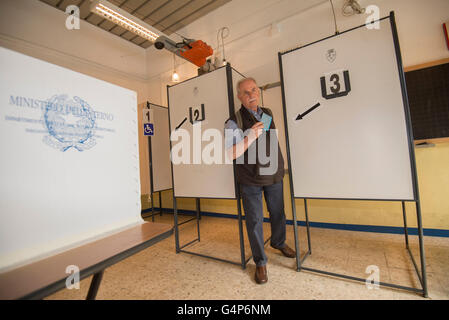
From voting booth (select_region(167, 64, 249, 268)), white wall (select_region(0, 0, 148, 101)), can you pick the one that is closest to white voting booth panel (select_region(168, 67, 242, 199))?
voting booth (select_region(167, 64, 249, 268))

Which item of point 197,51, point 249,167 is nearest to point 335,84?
point 249,167

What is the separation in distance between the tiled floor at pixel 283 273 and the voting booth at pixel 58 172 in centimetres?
96

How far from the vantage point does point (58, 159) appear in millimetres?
595

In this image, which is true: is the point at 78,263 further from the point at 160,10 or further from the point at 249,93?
the point at 160,10

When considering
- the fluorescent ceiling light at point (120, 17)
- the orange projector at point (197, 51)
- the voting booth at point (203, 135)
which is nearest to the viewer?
the voting booth at point (203, 135)

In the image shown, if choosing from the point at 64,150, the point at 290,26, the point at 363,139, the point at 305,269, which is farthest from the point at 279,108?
the point at 64,150

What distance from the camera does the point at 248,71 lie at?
2879mm

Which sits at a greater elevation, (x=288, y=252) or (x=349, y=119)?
(x=349, y=119)

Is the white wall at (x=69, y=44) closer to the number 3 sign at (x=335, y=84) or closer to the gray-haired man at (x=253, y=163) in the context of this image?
the gray-haired man at (x=253, y=163)

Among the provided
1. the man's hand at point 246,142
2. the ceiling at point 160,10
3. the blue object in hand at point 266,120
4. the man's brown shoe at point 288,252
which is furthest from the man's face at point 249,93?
the ceiling at point 160,10

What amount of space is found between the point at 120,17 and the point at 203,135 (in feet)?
6.22

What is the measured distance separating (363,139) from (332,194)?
1.34ft

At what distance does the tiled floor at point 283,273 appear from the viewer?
4.31 feet
